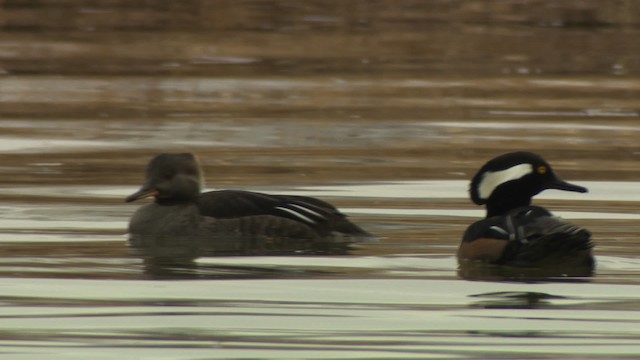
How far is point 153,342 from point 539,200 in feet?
20.8

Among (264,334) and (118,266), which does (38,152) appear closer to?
(118,266)

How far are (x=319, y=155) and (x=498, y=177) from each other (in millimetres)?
6045

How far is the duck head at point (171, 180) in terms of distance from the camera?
490 inches

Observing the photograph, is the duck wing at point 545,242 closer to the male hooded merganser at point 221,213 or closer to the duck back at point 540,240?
the duck back at point 540,240

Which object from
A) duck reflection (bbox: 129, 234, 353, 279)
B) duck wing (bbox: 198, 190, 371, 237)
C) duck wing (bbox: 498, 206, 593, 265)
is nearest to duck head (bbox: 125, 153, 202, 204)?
duck wing (bbox: 198, 190, 371, 237)

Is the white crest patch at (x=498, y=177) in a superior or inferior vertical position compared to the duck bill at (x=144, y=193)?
superior

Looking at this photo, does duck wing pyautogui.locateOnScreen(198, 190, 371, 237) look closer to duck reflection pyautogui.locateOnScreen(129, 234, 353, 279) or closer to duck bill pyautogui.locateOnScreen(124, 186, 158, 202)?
duck reflection pyautogui.locateOnScreen(129, 234, 353, 279)

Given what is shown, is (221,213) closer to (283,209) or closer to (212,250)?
(283,209)

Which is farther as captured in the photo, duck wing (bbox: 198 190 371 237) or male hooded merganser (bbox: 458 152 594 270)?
duck wing (bbox: 198 190 371 237)

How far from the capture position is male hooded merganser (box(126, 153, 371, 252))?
39.2ft

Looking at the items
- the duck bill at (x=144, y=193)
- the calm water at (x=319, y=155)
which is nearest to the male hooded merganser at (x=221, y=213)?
the duck bill at (x=144, y=193)

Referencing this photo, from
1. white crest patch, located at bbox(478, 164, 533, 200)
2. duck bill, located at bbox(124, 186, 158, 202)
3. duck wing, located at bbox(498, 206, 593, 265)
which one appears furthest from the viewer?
duck bill, located at bbox(124, 186, 158, 202)

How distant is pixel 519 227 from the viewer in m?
10.5

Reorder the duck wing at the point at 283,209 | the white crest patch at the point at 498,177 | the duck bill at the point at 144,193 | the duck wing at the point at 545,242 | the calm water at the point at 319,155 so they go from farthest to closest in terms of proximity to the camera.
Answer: the duck bill at the point at 144,193, the duck wing at the point at 283,209, the white crest patch at the point at 498,177, the duck wing at the point at 545,242, the calm water at the point at 319,155
